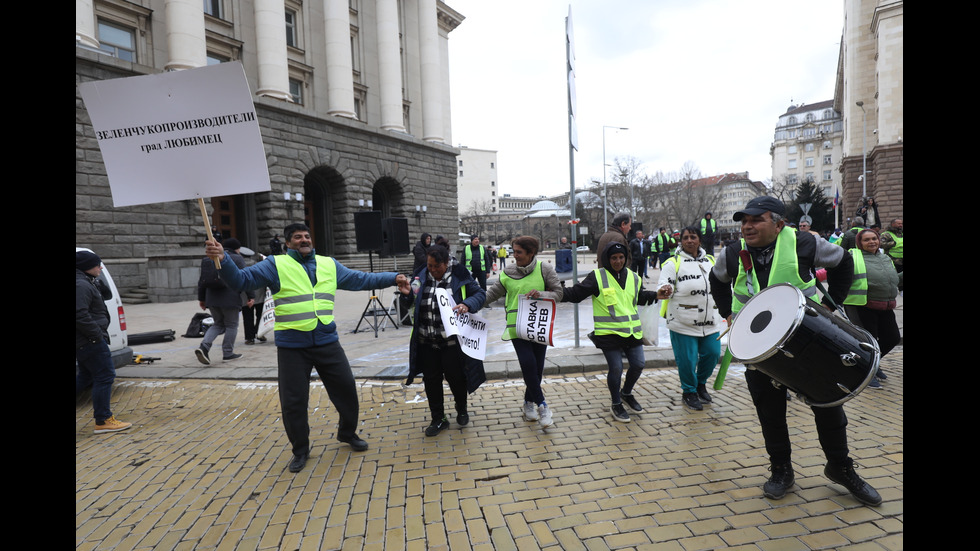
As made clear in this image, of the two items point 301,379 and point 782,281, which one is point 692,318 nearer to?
point 782,281

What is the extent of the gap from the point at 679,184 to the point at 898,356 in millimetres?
56953

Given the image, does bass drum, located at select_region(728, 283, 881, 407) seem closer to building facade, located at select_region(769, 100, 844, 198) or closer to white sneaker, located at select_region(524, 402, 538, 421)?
white sneaker, located at select_region(524, 402, 538, 421)

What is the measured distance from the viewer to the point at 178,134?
3580 millimetres

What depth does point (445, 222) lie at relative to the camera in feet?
101

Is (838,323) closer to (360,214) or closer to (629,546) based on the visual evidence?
(629,546)

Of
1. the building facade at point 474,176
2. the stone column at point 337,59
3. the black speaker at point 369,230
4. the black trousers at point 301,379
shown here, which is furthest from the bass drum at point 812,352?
the building facade at point 474,176

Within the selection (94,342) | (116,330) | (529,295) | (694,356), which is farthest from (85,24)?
(694,356)

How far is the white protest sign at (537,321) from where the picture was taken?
15.8ft

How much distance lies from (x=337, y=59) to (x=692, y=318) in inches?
968

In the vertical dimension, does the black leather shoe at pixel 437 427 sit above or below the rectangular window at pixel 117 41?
below

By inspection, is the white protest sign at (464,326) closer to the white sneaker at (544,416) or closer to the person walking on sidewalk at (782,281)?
the white sneaker at (544,416)

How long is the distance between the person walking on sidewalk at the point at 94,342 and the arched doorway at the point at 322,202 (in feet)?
65.1

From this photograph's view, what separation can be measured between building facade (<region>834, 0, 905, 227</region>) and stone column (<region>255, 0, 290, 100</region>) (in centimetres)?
3048

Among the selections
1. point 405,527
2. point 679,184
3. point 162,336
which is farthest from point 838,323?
point 679,184
